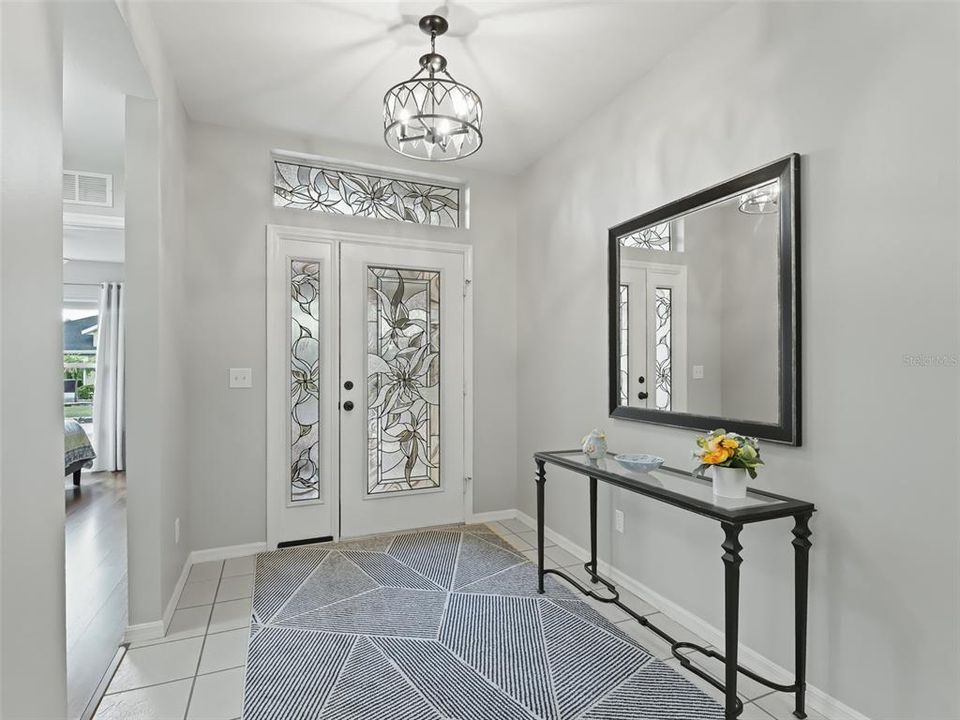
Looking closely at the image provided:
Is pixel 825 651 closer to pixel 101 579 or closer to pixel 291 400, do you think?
pixel 291 400

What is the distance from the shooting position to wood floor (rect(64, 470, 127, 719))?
209 centimetres

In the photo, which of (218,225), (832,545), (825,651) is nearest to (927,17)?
(832,545)

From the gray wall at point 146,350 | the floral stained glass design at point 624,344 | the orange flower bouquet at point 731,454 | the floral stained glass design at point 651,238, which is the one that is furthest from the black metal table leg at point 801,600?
the gray wall at point 146,350

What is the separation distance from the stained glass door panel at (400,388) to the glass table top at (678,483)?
4.42 feet

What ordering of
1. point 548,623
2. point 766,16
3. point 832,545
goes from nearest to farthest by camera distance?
point 832,545 → point 766,16 → point 548,623

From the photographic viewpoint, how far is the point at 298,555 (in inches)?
131

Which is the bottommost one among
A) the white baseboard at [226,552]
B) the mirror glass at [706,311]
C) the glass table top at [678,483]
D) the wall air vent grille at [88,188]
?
the white baseboard at [226,552]

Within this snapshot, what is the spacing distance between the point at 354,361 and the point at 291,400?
48cm

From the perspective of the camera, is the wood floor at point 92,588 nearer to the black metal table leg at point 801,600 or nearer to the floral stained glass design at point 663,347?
the black metal table leg at point 801,600

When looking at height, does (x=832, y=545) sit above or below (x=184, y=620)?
above

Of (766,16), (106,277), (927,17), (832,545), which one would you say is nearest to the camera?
(927,17)

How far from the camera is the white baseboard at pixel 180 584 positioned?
2301mm

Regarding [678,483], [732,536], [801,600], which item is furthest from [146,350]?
[801,600]

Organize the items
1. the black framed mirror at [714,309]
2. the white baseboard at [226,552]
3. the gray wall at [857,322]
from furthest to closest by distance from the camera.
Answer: the white baseboard at [226,552], the black framed mirror at [714,309], the gray wall at [857,322]
